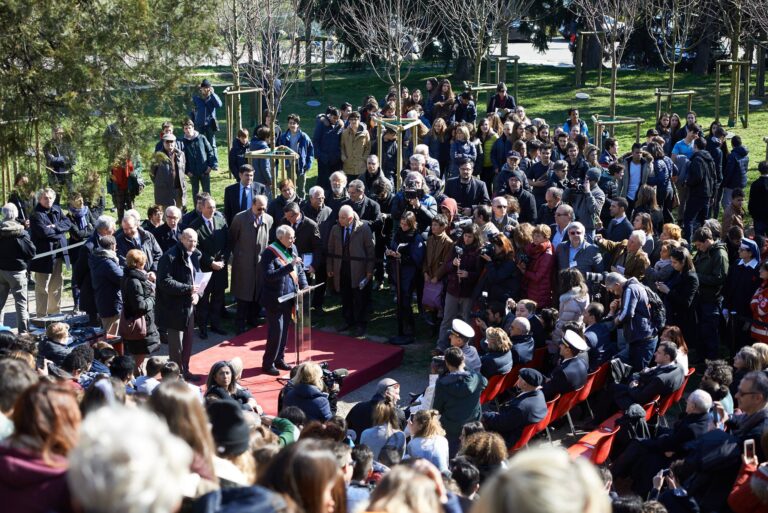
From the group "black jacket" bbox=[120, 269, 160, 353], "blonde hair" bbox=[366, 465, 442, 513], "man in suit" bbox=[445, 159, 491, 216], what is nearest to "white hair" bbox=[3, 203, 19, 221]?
"black jacket" bbox=[120, 269, 160, 353]

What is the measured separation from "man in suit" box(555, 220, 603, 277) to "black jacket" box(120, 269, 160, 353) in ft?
15.4

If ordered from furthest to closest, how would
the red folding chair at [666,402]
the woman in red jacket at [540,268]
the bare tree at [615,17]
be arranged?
the bare tree at [615,17] < the woman in red jacket at [540,268] < the red folding chair at [666,402]

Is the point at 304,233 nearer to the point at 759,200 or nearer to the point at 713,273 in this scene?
the point at 713,273

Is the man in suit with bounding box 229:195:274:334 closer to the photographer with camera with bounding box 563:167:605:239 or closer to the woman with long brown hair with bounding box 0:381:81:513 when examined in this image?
the photographer with camera with bounding box 563:167:605:239

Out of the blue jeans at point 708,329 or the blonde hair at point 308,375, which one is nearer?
the blonde hair at point 308,375

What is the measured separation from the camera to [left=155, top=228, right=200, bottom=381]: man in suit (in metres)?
11.4

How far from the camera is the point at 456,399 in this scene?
9344 mm

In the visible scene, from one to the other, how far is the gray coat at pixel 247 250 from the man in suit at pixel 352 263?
89cm

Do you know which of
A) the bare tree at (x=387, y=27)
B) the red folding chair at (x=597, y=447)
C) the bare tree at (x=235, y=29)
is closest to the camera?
the red folding chair at (x=597, y=447)

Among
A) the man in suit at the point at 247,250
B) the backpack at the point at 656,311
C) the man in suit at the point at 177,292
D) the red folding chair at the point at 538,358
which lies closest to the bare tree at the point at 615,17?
the man in suit at the point at 247,250

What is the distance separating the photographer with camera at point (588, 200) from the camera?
46.2 feet

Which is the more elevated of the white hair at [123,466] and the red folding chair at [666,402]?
the white hair at [123,466]

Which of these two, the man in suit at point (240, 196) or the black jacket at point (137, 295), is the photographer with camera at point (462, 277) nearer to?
the man in suit at point (240, 196)

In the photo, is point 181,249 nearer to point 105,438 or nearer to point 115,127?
point 115,127
